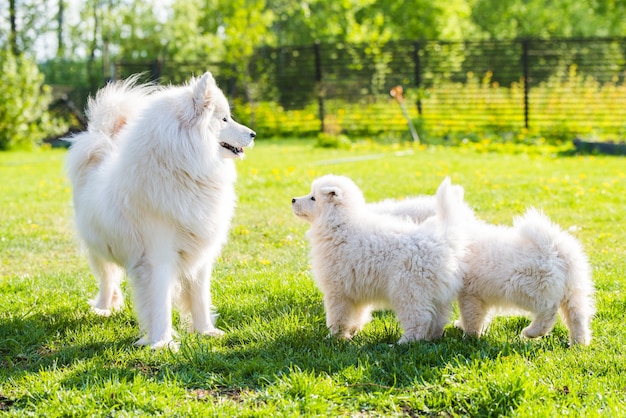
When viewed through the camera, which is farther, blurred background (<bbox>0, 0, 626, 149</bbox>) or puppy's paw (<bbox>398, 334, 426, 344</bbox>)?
blurred background (<bbox>0, 0, 626, 149</bbox>)

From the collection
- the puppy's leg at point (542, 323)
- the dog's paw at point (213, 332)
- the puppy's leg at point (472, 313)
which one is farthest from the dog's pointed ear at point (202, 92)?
the puppy's leg at point (542, 323)

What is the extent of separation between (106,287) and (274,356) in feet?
6.38

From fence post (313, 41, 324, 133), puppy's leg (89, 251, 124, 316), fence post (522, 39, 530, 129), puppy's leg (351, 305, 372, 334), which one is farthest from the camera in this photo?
fence post (313, 41, 324, 133)

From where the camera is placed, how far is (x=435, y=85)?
2020 cm

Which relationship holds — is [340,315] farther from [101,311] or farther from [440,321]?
[101,311]

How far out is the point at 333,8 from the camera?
31656mm

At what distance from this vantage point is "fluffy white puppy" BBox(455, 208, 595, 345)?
4223mm

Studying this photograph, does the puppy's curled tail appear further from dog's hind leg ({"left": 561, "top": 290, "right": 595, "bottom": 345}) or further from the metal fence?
the metal fence

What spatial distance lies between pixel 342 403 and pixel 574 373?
1.26 m

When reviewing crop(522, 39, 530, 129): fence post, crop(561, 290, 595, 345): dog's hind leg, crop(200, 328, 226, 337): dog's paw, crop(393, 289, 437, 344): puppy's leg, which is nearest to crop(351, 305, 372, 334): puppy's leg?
crop(393, 289, 437, 344): puppy's leg

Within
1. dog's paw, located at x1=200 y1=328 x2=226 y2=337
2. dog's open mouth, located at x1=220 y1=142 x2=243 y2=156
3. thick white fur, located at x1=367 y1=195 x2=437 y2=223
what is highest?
dog's open mouth, located at x1=220 y1=142 x2=243 y2=156

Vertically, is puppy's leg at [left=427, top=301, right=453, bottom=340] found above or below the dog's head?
below

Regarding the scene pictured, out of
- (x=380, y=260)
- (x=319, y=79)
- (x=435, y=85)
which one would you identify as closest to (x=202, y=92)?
(x=380, y=260)

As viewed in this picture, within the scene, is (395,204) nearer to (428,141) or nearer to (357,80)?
(428,141)
